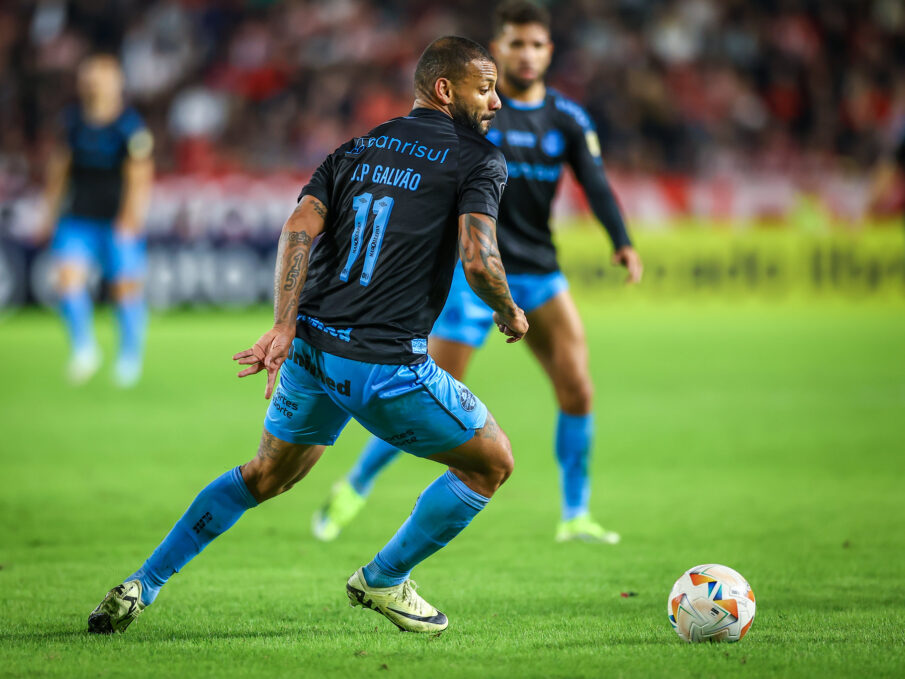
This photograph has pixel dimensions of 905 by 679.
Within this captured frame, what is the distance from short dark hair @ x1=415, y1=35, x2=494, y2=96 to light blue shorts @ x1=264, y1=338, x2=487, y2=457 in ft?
3.29

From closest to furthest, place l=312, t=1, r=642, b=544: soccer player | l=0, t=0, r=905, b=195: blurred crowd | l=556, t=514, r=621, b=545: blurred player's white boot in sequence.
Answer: l=556, t=514, r=621, b=545: blurred player's white boot, l=312, t=1, r=642, b=544: soccer player, l=0, t=0, r=905, b=195: blurred crowd

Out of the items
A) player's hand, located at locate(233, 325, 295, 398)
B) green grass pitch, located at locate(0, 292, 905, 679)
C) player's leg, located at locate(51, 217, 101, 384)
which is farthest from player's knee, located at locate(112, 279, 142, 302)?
player's hand, located at locate(233, 325, 295, 398)

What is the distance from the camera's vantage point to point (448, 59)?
13.5 ft

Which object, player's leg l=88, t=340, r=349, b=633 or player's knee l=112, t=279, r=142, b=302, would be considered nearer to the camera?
player's leg l=88, t=340, r=349, b=633

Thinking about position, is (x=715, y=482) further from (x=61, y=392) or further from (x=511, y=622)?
(x=61, y=392)

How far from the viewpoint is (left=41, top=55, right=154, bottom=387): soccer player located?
477 inches

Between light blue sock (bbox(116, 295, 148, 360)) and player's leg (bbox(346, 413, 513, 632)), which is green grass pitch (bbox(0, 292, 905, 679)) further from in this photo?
light blue sock (bbox(116, 295, 148, 360))

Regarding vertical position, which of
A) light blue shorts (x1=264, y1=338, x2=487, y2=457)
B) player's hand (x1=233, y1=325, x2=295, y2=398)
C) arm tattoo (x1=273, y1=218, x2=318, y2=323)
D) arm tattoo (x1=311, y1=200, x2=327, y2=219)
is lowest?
light blue shorts (x1=264, y1=338, x2=487, y2=457)

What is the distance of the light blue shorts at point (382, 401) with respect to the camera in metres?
3.98

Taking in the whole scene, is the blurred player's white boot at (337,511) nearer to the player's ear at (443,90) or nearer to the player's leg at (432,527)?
the player's leg at (432,527)

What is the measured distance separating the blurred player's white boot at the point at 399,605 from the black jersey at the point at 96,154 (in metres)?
8.84

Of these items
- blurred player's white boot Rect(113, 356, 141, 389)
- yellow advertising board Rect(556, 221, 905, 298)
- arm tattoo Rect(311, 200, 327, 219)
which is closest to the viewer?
arm tattoo Rect(311, 200, 327, 219)

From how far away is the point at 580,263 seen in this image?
18438 mm

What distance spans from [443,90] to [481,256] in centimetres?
67
